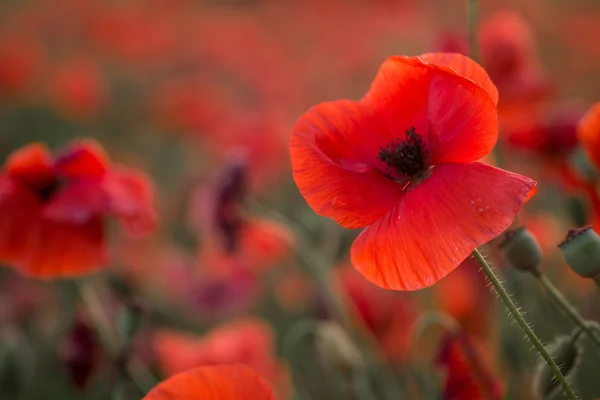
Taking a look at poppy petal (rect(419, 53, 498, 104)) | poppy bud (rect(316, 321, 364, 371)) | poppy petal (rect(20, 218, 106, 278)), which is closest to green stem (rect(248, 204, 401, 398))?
poppy bud (rect(316, 321, 364, 371))

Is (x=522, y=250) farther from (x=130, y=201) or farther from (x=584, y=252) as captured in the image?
(x=130, y=201)

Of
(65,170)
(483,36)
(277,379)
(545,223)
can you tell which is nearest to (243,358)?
(277,379)

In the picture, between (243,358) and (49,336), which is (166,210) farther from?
(243,358)

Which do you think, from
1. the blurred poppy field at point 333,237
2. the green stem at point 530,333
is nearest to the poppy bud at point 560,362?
the blurred poppy field at point 333,237

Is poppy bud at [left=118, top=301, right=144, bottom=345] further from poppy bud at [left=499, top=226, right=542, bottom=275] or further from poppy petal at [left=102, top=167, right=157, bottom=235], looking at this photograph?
poppy bud at [left=499, top=226, right=542, bottom=275]

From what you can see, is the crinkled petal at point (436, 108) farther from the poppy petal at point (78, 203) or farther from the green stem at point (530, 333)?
the poppy petal at point (78, 203)
